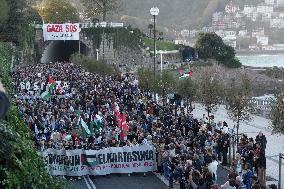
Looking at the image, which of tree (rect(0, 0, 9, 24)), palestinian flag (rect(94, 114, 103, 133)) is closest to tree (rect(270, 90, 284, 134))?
palestinian flag (rect(94, 114, 103, 133))

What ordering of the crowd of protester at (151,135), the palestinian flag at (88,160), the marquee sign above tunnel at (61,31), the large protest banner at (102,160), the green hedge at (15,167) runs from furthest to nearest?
the marquee sign above tunnel at (61,31) → the palestinian flag at (88,160) → the large protest banner at (102,160) → the crowd of protester at (151,135) → the green hedge at (15,167)

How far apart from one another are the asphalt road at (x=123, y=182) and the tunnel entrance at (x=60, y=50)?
55140 mm

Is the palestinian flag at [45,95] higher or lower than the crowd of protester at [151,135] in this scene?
higher

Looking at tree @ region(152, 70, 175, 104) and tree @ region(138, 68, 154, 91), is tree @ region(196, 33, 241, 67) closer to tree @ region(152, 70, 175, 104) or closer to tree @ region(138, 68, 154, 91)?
tree @ region(138, 68, 154, 91)

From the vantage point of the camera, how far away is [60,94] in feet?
88.9

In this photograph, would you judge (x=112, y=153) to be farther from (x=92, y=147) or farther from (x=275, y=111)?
(x=275, y=111)

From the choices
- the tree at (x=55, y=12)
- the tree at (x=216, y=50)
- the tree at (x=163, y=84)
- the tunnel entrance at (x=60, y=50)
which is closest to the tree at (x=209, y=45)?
the tree at (x=216, y=50)

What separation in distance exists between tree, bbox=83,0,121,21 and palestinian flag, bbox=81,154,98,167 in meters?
65.0

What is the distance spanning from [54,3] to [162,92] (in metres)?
45.5

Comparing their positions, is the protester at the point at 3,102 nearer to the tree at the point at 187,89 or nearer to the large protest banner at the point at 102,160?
the large protest banner at the point at 102,160

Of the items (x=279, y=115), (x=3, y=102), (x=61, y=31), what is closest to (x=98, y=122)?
(x=279, y=115)

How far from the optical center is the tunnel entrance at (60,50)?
70.9m

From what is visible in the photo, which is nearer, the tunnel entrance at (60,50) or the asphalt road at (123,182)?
the asphalt road at (123,182)

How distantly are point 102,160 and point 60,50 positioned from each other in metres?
60.7
